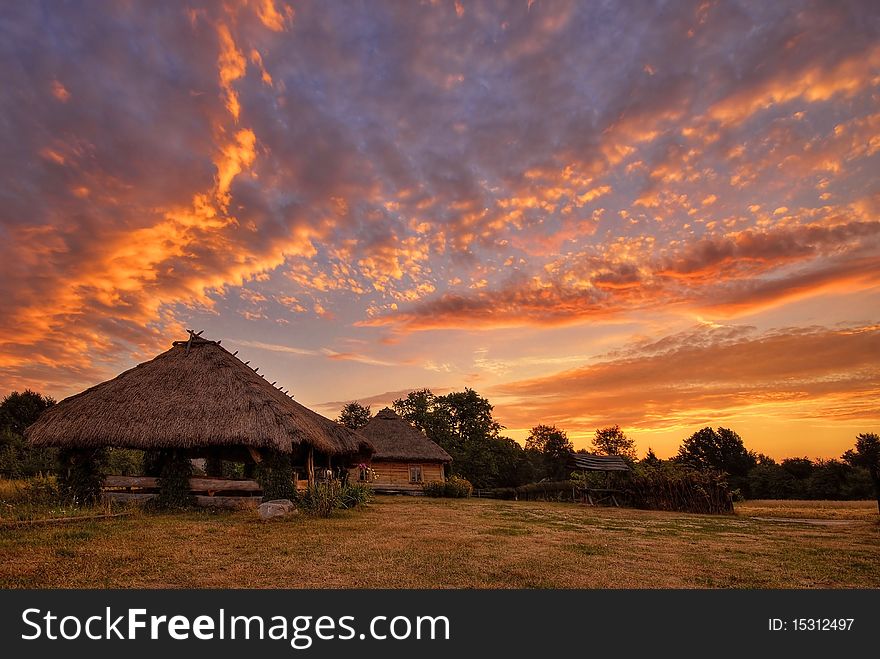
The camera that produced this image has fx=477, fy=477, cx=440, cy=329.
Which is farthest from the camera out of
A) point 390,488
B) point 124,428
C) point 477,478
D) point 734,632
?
point 477,478

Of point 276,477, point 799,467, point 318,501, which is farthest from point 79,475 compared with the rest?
point 799,467

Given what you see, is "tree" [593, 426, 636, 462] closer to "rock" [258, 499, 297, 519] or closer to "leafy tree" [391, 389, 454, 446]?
"leafy tree" [391, 389, 454, 446]

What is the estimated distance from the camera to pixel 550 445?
6681cm

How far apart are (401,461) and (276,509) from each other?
2492cm

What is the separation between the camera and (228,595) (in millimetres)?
4965

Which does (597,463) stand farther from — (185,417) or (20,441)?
(20,441)

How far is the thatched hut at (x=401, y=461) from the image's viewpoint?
1427 inches

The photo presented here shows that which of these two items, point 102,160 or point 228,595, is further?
point 102,160

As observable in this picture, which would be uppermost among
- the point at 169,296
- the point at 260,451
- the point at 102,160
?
the point at 102,160

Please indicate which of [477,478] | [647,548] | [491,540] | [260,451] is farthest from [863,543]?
[477,478]

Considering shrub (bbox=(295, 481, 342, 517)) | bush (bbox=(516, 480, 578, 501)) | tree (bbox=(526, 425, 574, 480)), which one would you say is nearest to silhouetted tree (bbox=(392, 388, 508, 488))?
tree (bbox=(526, 425, 574, 480))

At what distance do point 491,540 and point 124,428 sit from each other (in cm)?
1153

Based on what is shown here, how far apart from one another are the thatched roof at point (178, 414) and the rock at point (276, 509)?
1508mm

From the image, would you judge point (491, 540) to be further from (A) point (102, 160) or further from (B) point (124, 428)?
(A) point (102, 160)
